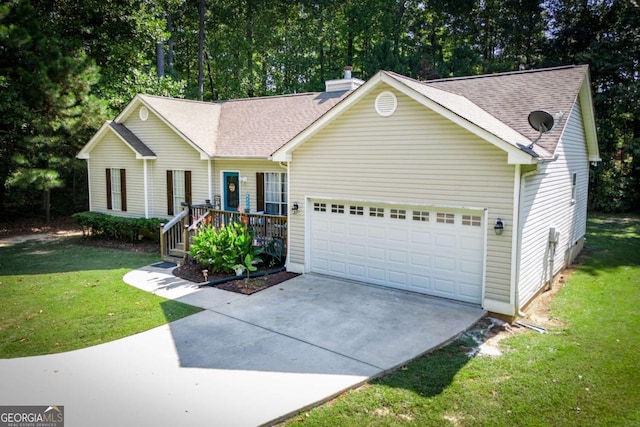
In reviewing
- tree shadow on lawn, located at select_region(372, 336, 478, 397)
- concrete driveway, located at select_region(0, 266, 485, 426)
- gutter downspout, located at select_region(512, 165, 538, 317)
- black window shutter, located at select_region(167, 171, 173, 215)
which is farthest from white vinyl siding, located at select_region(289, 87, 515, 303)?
black window shutter, located at select_region(167, 171, 173, 215)

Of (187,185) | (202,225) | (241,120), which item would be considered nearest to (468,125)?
(202,225)

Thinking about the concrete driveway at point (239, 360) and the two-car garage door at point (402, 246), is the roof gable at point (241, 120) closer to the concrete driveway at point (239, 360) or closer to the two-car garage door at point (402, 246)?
the two-car garage door at point (402, 246)

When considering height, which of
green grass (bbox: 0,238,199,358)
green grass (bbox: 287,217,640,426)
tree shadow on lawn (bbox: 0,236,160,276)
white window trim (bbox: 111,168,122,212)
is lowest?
green grass (bbox: 287,217,640,426)

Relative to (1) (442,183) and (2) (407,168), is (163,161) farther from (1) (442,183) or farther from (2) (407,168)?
(1) (442,183)

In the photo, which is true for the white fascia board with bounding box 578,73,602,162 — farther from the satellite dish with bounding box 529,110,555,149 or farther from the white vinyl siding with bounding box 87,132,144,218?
the white vinyl siding with bounding box 87,132,144,218

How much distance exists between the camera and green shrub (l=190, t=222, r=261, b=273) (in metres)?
11.7

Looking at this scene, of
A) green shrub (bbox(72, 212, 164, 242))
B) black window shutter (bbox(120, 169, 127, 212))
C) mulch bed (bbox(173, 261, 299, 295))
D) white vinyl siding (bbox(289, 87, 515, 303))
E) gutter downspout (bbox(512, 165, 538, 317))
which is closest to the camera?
gutter downspout (bbox(512, 165, 538, 317))

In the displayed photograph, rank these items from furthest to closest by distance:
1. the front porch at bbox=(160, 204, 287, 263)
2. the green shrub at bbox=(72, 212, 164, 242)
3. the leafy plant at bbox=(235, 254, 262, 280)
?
the green shrub at bbox=(72, 212, 164, 242) → the front porch at bbox=(160, 204, 287, 263) → the leafy plant at bbox=(235, 254, 262, 280)

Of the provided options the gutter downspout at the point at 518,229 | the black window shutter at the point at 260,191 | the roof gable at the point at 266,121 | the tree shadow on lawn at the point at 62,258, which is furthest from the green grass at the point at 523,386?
the roof gable at the point at 266,121

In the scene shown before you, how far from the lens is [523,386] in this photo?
6.21m

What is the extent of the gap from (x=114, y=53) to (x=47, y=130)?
588 centimetres

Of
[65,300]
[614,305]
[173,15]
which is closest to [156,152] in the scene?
[65,300]

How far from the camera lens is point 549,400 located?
5.87m

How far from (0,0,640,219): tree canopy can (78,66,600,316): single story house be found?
27.3 feet
